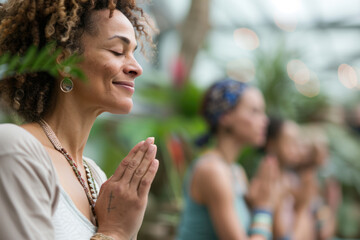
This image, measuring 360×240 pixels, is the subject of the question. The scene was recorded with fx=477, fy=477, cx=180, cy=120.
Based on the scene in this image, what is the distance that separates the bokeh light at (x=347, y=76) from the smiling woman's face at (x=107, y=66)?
9.98m

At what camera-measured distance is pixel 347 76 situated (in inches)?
478

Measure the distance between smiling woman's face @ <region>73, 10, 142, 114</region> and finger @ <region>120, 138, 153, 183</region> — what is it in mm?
113

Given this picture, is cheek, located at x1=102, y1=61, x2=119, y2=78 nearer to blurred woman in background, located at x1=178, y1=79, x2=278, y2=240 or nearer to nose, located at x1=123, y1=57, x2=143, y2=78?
nose, located at x1=123, y1=57, x2=143, y2=78

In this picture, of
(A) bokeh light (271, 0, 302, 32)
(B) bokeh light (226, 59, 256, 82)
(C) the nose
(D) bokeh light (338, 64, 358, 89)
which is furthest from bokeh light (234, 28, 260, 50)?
(C) the nose

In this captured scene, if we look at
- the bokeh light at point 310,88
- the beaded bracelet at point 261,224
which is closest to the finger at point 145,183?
the beaded bracelet at point 261,224

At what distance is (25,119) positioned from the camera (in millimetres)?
1226

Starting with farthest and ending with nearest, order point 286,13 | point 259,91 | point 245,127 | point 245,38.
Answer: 1. point 245,38
2. point 286,13
3. point 259,91
4. point 245,127

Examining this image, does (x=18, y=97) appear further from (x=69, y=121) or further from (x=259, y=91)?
(x=259, y=91)

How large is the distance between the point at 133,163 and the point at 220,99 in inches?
71.0

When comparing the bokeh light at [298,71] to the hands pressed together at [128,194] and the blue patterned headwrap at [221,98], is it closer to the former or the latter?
the blue patterned headwrap at [221,98]

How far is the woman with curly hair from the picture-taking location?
1143mm

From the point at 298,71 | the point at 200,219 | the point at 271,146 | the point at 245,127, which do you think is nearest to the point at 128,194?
the point at 200,219

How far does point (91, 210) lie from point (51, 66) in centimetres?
38

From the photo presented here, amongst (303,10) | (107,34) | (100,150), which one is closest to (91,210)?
(107,34)
